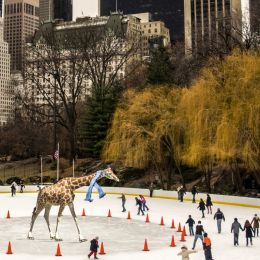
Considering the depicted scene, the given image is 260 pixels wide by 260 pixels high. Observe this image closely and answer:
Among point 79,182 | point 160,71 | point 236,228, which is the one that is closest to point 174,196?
point 160,71

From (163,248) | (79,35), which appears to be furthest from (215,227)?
(79,35)

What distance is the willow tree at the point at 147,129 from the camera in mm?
44031

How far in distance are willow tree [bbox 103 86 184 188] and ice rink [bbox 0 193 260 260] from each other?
7441 millimetres

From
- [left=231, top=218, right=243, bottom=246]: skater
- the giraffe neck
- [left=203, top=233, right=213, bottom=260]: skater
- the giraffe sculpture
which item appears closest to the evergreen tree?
the giraffe neck

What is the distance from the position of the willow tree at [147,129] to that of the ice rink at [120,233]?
744 centimetres

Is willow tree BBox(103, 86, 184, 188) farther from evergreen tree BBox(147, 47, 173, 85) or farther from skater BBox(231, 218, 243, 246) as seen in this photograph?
skater BBox(231, 218, 243, 246)

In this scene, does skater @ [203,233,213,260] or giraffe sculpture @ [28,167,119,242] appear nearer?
skater @ [203,233,213,260]

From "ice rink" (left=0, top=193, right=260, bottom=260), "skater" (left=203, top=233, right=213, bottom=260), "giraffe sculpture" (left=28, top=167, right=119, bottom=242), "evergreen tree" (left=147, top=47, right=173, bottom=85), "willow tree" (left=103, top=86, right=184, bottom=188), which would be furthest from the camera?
"evergreen tree" (left=147, top=47, right=173, bottom=85)

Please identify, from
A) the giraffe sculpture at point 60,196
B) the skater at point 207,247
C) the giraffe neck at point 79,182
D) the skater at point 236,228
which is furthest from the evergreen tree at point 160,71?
the skater at point 207,247

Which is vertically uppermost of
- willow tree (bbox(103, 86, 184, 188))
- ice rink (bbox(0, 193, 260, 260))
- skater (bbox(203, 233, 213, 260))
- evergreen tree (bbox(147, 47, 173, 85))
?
evergreen tree (bbox(147, 47, 173, 85))

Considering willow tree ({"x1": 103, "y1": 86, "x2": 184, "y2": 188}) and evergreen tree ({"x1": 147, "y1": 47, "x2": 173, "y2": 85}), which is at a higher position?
evergreen tree ({"x1": 147, "y1": 47, "x2": 173, "y2": 85})

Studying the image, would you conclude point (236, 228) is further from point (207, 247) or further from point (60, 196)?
point (60, 196)

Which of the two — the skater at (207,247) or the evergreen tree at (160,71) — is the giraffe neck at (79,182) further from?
the evergreen tree at (160,71)

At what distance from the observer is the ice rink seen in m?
19.6
